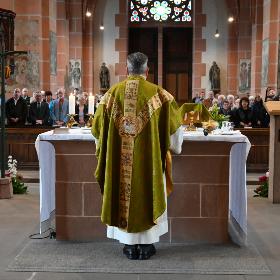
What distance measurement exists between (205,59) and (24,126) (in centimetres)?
1263

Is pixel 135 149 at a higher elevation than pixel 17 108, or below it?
below

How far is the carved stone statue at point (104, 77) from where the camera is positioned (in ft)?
69.9

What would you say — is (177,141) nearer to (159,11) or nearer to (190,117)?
(190,117)

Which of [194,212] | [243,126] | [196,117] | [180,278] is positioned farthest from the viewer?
[243,126]

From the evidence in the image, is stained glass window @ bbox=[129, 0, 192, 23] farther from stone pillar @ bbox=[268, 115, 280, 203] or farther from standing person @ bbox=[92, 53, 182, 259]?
standing person @ bbox=[92, 53, 182, 259]

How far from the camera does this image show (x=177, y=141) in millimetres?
4797

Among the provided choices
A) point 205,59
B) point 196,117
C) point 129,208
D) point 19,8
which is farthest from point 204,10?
point 129,208

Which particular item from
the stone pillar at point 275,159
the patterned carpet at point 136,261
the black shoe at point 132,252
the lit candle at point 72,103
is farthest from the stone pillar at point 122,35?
the black shoe at point 132,252

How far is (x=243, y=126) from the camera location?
1053cm

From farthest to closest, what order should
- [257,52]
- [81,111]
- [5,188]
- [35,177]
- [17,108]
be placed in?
1. [257,52]
2. [17,108]
3. [81,111]
4. [35,177]
5. [5,188]

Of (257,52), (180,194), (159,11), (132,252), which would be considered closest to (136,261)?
(132,252)

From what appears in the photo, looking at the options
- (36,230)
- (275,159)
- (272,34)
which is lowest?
(36,230)

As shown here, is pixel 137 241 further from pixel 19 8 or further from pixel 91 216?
pixel 19 8

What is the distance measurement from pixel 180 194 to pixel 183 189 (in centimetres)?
6
